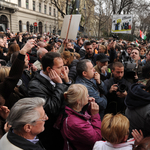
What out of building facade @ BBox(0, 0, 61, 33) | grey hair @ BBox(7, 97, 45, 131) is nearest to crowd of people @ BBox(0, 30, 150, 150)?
grey hair @ BBox(7, 97, 45, 131)

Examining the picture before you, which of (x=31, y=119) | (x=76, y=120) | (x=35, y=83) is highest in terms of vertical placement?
(x=35, y=83)

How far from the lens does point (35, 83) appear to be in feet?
6.75

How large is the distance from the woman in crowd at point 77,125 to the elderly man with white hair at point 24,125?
1.39 ft

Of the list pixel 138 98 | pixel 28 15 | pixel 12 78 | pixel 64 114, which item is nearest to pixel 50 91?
pixel 64 114

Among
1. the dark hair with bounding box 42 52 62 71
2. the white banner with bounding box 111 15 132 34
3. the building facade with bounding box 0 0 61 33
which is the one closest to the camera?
the dark hair with bounding box 42 52 62 71

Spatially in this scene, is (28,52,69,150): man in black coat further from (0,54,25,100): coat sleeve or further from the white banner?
the white banner

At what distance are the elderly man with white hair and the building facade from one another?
925 inches

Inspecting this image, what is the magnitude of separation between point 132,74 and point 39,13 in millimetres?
41416

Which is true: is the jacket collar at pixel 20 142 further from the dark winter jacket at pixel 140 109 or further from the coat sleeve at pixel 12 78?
the dark winter jacket at pixel 140 109

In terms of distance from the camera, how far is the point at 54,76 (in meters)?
2.09

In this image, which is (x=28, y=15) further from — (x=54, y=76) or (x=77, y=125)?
(x=77, y=125)

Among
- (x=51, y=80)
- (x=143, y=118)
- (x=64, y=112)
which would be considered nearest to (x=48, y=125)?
(x=64, y=112)

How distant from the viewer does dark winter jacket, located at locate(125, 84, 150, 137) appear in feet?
5.46

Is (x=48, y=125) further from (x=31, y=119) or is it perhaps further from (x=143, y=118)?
(x=143, y=118)
